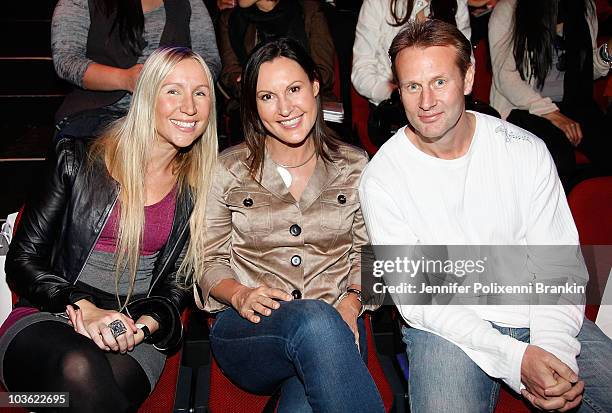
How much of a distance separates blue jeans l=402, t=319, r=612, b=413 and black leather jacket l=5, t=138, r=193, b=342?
2.19ft

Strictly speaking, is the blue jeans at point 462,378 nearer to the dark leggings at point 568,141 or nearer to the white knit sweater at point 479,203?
the white knit sweater at point 479,203

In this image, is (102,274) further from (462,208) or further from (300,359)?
(462,208)

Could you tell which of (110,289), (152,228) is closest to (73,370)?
(110,289)

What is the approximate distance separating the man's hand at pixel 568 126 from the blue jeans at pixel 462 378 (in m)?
1.37

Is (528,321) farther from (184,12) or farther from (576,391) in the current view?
(184,12)

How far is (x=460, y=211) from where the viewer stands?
74.4 inches

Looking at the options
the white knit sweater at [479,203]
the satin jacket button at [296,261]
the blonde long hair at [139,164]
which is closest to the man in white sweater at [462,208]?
the white knit sweater at [479,203]

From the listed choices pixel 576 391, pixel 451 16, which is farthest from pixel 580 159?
pixel 576 391

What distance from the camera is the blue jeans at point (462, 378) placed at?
1.69 m

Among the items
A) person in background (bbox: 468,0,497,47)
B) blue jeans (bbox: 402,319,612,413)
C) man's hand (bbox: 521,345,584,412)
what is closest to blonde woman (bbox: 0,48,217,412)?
blue jeans (bbox: 402,319,612,413)

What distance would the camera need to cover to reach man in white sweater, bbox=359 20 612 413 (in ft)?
5.74

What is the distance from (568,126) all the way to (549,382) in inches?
65.4

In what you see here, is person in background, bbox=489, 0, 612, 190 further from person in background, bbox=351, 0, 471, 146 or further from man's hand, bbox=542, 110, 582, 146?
person in background, bbox=351, 0, 471, 146

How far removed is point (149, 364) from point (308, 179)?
0.70m
